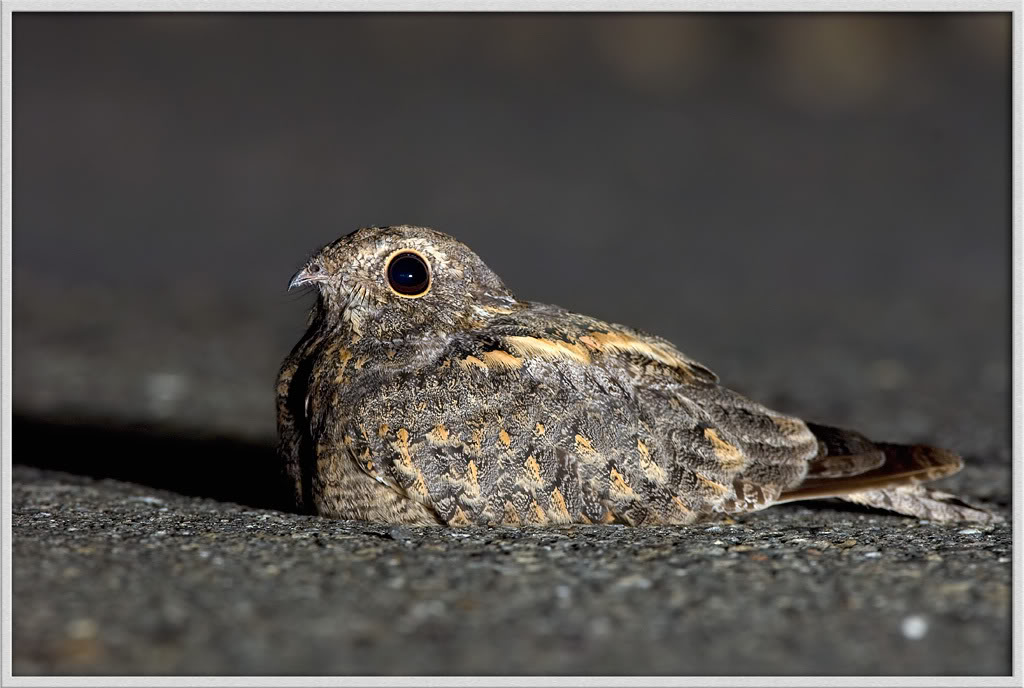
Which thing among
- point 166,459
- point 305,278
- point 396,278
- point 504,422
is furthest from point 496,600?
point 166,459

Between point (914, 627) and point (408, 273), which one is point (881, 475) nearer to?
point (914, 627)

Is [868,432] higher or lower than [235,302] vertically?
lower

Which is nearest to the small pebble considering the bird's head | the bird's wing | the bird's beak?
the bird's wing

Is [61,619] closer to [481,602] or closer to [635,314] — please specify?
[481,602]

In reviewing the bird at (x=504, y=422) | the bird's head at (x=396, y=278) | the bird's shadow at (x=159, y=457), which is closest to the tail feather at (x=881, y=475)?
the bird at (x=504, y=422)

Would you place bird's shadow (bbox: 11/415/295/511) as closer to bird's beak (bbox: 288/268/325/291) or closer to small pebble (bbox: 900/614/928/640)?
bird's beak (bbox: 288/268/325/291)

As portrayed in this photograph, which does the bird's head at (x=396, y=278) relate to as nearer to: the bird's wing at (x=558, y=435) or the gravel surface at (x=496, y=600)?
the bird's wing at (x=558, y=435)

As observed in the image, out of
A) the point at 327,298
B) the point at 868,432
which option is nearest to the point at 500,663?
the point at 327,298
